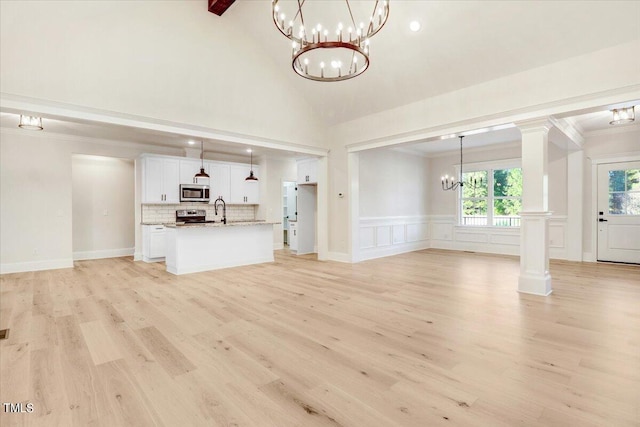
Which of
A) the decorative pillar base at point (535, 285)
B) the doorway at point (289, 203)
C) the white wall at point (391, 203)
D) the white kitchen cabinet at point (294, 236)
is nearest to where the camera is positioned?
the decorative pillar base at point (535, 285)

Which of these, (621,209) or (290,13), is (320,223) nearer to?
(290,13)

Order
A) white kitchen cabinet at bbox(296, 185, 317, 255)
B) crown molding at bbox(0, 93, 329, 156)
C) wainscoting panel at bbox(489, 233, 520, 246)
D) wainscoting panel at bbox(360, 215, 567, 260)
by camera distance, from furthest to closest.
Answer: white kitchen cabinet at bbox(296, 185, 317, 255) → wainscoting panel at bbox(489, 233, 520, 246) → wainscoting panel at bbox(360, 215, 567, 260) → crown molding at bbox(0, 93, 329, 156)

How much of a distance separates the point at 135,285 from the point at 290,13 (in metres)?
5.05

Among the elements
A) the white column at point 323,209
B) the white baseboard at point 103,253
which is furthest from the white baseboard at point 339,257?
the white baseboard at point 103,253

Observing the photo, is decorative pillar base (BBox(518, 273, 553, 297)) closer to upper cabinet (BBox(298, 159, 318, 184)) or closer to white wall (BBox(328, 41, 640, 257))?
white wall (BBox(328, 41, 640, 257))

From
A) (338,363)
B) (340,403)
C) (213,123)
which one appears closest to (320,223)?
(213,123)

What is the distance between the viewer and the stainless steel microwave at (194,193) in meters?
7.86

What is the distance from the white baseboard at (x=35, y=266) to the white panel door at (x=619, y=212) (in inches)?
462

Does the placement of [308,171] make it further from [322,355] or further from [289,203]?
[322,355]

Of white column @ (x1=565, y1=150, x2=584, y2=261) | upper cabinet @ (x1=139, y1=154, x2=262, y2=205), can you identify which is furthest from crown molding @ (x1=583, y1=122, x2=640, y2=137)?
upper cabinet @ (x1=139, y1=154, x2=262, y2=205)

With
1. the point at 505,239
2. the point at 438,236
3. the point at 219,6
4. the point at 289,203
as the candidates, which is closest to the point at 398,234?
the point at 438,236

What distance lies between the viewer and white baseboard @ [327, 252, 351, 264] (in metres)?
7.09

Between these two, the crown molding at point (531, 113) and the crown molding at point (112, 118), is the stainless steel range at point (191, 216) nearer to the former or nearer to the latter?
the crown molding at point (112, 118)

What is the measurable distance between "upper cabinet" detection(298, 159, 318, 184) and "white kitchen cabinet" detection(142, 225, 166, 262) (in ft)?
12.3
